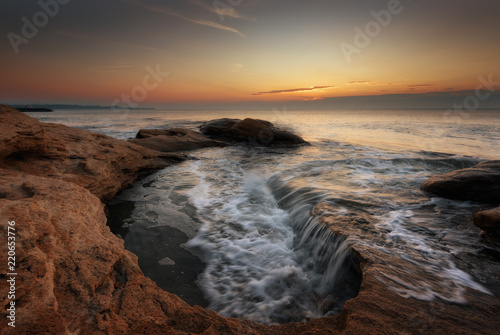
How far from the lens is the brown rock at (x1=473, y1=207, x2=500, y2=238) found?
357 cm

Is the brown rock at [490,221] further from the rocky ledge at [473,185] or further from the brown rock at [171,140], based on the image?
the brown rock at [171,140]

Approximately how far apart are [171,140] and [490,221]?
1347 centimetres

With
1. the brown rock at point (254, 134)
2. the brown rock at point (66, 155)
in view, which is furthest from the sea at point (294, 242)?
Result: the brown rock at point (254, 134)

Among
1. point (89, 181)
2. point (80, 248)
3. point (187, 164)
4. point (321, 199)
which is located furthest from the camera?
point (187, 164)

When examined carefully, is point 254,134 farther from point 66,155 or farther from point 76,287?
point 76,287

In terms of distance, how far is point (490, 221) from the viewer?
3.62 m

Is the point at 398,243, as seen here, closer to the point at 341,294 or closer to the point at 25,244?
the point at 341,294

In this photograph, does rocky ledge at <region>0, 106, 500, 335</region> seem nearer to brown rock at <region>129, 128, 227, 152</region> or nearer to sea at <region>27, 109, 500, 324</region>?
sea at <region>27, 109, 500, 324</region>

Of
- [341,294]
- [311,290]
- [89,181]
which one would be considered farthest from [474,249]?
[89,181]

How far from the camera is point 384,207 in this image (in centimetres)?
521

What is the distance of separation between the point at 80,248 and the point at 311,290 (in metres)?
2.90

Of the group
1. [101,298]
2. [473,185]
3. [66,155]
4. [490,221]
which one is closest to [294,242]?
[490,221]

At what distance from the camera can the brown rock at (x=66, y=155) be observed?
4.35m

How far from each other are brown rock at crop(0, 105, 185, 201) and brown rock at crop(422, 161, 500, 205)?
28.1 ft
